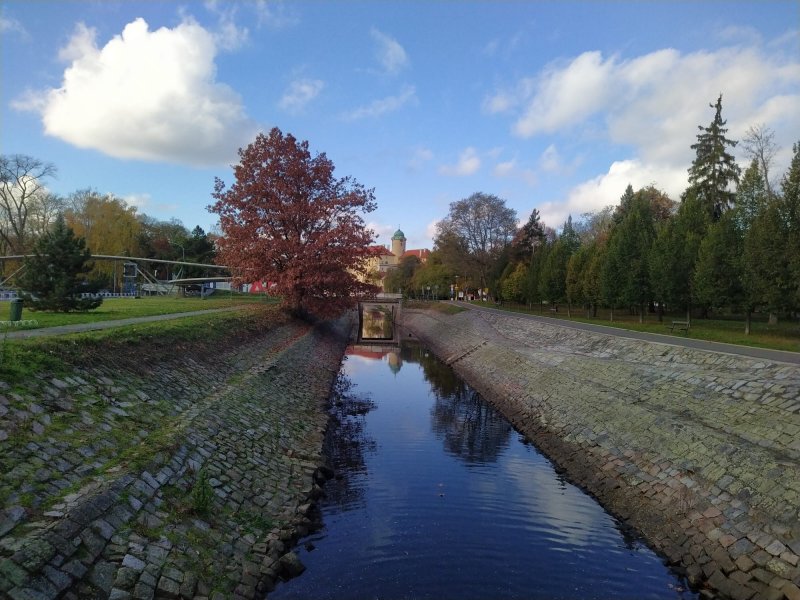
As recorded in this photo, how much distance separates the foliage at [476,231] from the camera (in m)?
64.3

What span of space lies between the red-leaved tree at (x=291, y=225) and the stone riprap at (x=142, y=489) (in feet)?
56.8

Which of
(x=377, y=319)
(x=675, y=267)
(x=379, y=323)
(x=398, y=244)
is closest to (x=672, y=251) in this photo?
(x=675, y=267)

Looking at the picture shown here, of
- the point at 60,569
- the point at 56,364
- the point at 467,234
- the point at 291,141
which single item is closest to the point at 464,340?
the point at 291,141

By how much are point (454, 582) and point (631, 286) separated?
103 feet

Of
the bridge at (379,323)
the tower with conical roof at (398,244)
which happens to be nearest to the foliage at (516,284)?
the bridge at (379,323)

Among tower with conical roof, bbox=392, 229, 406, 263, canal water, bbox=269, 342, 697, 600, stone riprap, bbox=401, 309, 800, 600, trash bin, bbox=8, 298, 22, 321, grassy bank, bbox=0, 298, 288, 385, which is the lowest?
canal water, bbox=269, 342, 697, 600

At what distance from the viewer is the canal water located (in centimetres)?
869

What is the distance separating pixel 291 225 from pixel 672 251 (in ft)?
81.5

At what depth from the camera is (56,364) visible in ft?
31.5

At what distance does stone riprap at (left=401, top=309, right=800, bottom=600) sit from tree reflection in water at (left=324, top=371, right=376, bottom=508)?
608 centimetres

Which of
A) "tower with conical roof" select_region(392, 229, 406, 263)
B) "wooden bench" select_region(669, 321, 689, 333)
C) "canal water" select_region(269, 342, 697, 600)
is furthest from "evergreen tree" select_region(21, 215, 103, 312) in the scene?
"tower with conical roof" select_region(392, 229, 406, 263)

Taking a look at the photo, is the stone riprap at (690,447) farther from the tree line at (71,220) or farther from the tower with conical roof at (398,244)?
the tower with conical roof at (398,244)

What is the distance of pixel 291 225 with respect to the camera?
32.5 m

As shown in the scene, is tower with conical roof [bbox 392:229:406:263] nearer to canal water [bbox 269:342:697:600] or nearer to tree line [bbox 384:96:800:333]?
tree line [bbox 384:96:800:333]
